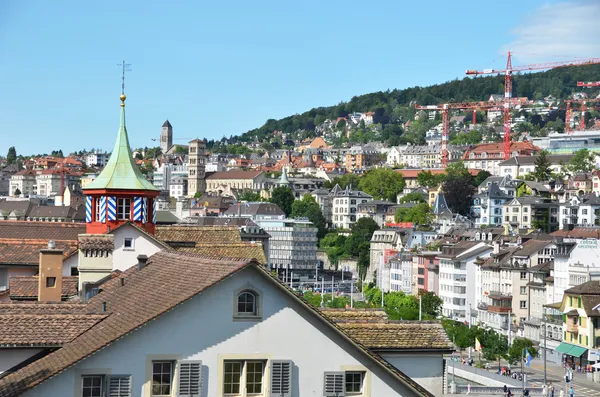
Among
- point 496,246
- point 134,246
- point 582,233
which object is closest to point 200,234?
point 134,246

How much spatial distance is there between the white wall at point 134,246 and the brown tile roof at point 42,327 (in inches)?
484

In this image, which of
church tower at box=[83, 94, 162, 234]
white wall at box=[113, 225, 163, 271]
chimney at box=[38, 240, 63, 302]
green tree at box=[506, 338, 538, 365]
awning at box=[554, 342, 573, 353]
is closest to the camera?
chimney at box=[38, 240, 63, 302]

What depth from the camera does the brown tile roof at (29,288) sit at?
24.1 m

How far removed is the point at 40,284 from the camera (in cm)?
2273

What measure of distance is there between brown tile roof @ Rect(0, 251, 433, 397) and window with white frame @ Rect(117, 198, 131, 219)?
18.1 m

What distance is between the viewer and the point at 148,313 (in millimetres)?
14656

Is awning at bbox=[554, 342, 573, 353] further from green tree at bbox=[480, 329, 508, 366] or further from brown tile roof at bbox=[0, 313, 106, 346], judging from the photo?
brown tile roof at bbox=[0, 313, 106, 346]

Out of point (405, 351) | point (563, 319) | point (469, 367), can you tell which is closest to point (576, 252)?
point (563, 319)

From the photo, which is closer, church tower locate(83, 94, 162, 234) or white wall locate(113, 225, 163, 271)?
white wall locate(113, 225, 163, 271)

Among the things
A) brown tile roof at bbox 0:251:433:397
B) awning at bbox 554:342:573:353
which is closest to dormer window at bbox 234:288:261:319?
brown tile roof at bbox 0:251:433:397

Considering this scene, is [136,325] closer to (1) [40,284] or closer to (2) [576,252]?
(1) [40,284]

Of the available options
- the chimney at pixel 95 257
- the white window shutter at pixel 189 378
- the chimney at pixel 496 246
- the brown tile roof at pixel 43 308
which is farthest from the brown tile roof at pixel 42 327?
the chimney at pixel 496 246

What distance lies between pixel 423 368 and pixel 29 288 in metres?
10.3

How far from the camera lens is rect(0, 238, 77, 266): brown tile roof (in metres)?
32.2
